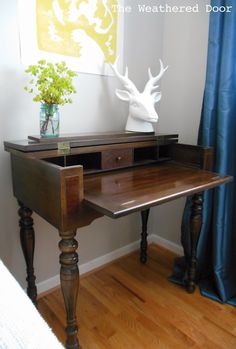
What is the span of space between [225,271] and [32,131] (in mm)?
1333

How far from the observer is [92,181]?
1.10 metres

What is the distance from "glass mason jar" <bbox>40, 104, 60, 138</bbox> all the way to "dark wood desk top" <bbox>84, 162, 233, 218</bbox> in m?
0.27

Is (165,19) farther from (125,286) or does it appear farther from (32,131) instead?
(125,286)

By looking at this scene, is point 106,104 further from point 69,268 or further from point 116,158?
point 69,268

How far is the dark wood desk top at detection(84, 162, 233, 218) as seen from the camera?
0.85 meters

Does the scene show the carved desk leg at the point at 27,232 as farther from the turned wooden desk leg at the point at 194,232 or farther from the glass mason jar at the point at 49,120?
the turned wooden desk leg at the point at 194,232

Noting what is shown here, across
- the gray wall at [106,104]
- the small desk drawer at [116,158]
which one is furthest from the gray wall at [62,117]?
the small desk drawer at [116,158]

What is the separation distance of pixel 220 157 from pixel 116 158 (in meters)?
0.58

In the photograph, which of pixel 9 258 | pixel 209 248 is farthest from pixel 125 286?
pixel 9 258

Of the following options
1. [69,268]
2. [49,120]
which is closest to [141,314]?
[69,268]

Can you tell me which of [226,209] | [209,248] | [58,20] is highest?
[58,20]

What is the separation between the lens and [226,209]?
1454 mm

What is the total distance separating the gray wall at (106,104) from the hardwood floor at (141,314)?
0.21 meters

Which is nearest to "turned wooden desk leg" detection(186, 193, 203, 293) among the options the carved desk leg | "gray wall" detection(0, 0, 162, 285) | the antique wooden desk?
the antique wooden desk
